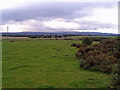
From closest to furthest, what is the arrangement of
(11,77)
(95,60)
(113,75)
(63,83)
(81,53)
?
(113,75) → (63,83) → (11,77) → (95,60) → (81,53)

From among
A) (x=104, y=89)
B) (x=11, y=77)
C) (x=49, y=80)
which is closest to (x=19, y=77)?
(x=11, y=77)

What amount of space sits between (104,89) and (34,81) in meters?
5.12

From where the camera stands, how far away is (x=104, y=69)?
15102 millimetres

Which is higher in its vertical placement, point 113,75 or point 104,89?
point 113,75

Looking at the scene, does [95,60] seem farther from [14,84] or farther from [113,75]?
[14,84]

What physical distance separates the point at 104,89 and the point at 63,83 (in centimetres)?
292

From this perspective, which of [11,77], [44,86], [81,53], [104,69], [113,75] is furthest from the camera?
[81,53]

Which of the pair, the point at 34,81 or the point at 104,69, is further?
the point at 104,69

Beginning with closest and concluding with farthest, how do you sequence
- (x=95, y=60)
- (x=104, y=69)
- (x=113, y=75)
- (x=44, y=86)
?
(x=113, y=75) → (x=44, y=86) → (x=104, y=69) → (x=95, y=60)

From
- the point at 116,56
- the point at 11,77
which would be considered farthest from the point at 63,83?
the point at 116,56

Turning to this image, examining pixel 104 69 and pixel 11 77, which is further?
pixel 104 69

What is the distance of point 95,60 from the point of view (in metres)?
17.0

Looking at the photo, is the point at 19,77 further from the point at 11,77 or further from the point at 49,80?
the point at 49,80

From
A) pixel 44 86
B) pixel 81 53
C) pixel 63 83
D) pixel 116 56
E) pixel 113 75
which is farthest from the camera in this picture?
pixel 81 53
